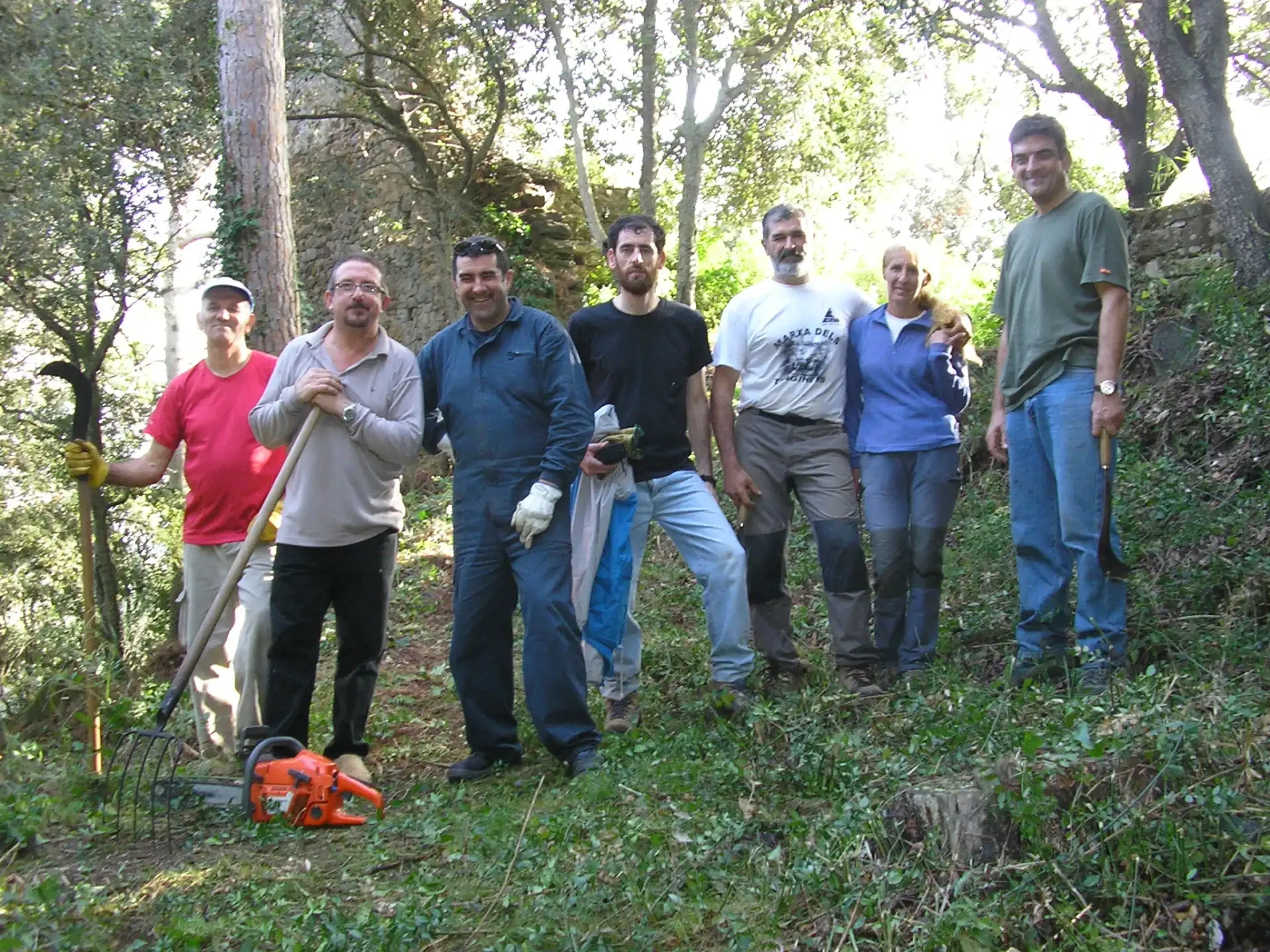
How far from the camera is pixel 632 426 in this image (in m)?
4.84

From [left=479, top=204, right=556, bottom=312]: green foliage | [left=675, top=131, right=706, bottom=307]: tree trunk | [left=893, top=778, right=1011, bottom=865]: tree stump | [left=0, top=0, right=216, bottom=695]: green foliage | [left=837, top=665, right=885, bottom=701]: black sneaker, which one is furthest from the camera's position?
[left=479, top=204, right=556, bottom=312]: green foliage

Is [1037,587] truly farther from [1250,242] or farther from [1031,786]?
[1250,242]

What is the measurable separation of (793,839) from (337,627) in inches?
92.4

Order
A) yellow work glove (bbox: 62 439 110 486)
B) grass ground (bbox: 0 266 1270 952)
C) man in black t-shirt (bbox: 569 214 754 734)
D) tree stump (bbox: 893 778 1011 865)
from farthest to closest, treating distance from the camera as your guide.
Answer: man in black t-shirt (bbox: 569 214 754 734), yellow work glove (bbox: 62 439 110 486), tree stump (bbox: 893 778 1011 865), grass ground (bbox: 0 266 1270 952)

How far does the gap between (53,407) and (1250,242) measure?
1028 centimetres

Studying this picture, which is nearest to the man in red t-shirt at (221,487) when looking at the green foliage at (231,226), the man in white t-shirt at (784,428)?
the man in white t-shirt at (784,428)

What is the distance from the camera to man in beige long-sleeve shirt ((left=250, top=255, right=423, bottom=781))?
4.51 m

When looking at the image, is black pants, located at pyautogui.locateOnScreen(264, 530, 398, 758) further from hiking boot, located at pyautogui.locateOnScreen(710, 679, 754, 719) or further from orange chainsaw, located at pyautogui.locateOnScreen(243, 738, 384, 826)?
hiking boot, located at pyautogui.locateOnScreen(710, 679, 754, 719)

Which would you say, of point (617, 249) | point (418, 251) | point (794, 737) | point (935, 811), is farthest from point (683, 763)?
point (418, 251)

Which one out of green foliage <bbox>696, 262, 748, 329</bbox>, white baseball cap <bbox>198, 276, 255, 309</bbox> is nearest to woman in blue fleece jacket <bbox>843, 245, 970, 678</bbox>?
white baseball cap <bbox>198, 276, 255, 309</bbox>

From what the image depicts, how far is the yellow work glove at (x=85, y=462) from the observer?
15.2 feet

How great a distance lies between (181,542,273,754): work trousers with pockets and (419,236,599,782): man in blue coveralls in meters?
0.84

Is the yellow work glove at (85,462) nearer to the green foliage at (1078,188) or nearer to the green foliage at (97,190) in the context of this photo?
the green foliage at (97,190)

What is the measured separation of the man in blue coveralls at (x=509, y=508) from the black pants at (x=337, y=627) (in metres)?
0.33
